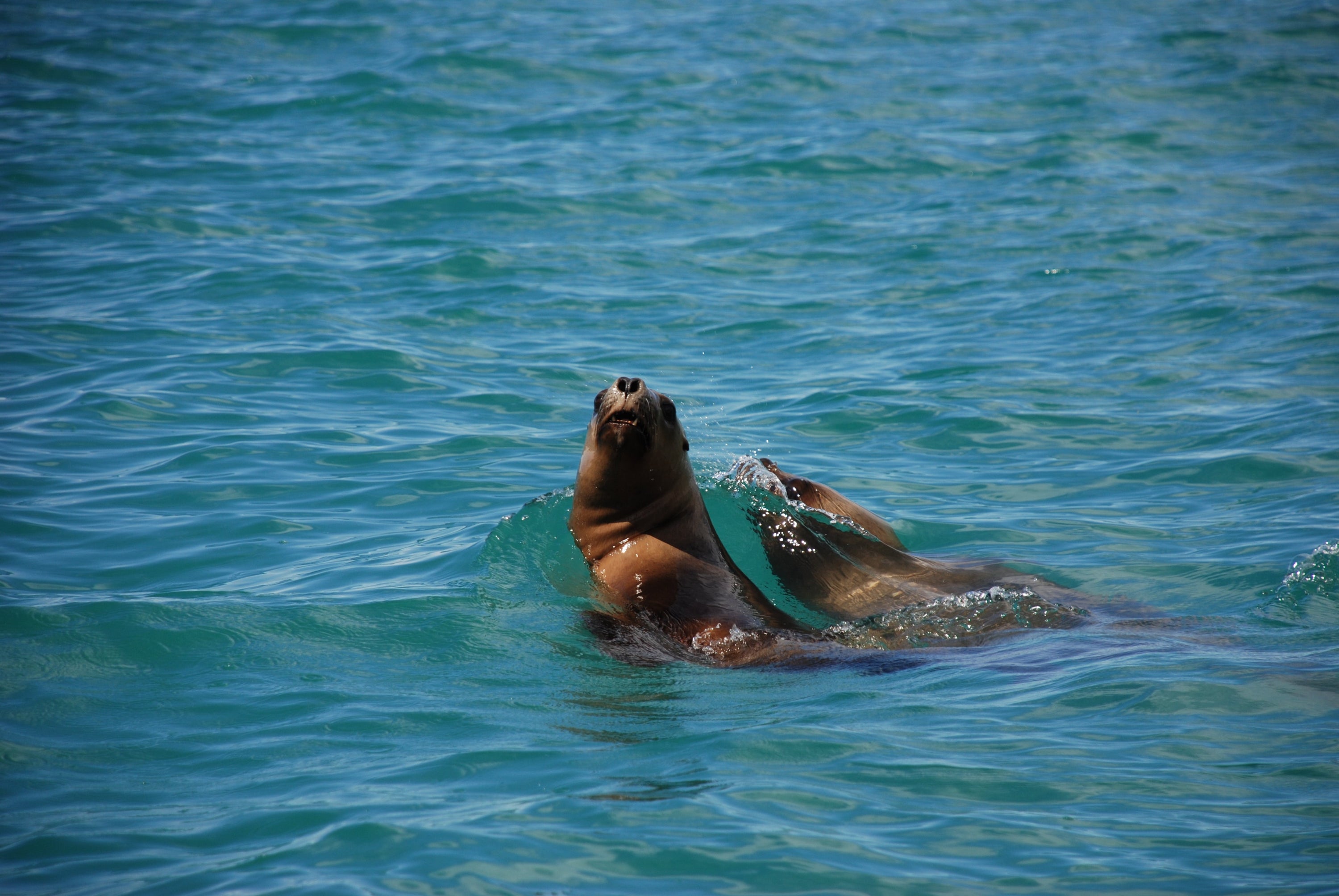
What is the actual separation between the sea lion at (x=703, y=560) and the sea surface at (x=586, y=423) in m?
0.28

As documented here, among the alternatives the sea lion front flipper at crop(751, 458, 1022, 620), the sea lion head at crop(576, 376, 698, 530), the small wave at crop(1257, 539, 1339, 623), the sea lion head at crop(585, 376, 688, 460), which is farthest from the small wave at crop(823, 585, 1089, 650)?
the sea lion head at crop(585, 376, 688, 460)

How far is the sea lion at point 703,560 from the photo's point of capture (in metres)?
5.88

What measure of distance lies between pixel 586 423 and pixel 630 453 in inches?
127

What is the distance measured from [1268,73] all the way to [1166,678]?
55.0ft

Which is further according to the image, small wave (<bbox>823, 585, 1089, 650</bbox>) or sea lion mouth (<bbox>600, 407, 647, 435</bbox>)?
sea lion mouth (<bbox>600, 407, 647, 435</bbox>)

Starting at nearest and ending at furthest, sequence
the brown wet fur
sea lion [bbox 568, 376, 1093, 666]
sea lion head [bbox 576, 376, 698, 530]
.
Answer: sea lion [bbox 568, 376, 1093, 666] < sea lion head [bbox 576, 376, 698, 530] < the brown wet fur

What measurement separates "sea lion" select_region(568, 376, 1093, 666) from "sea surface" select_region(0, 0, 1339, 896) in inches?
11.0

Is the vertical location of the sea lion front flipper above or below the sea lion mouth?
below

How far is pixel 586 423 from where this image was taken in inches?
382

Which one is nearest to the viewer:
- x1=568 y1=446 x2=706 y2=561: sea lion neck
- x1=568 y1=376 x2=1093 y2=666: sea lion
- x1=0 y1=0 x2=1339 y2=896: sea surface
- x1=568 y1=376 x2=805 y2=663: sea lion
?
x1=0 y1=0 x2=1339 y2=896: sea surface

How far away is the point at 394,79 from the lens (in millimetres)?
19547

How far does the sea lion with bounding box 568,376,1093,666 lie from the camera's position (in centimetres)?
588

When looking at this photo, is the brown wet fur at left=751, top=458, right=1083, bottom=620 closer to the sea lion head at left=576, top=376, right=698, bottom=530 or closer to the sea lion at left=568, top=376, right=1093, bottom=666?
the sea lion at left=568, top=376, right=1093, bottom=666

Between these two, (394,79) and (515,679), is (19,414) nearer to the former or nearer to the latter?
(515,679)
